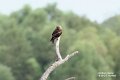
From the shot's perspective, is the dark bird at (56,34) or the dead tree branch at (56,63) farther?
the dark bird at (56,34)

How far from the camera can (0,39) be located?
186 feet

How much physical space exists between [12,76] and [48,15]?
13984 millimetres

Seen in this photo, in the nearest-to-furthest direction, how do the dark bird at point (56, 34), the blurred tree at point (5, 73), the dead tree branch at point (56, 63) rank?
the dead tree branch at point (56, 63), the dark bird at point (56, 34), the blurred tree at point (5, 73)

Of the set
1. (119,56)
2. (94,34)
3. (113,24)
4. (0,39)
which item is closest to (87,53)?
(119,56)

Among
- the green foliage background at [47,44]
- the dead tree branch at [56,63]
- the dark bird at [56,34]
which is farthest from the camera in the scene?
the green foliage background at [47,44]

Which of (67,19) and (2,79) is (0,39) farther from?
(2,79)

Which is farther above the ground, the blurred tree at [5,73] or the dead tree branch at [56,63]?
the blurred tree at [5,73]

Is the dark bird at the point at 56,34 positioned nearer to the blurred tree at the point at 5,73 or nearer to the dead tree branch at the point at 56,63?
the dead tree branch at the point at 56,63

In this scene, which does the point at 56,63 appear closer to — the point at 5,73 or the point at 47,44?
the point at 5,73

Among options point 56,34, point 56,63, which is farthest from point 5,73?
point 56,63

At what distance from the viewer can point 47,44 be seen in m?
51.2

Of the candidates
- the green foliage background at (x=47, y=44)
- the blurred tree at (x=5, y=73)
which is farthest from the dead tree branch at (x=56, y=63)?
the blurred tree at (x=5, y=73)

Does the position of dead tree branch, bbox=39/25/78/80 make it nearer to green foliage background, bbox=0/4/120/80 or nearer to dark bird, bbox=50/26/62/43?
dark bird, bbox=50/26/62/43

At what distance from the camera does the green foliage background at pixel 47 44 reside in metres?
47.3
